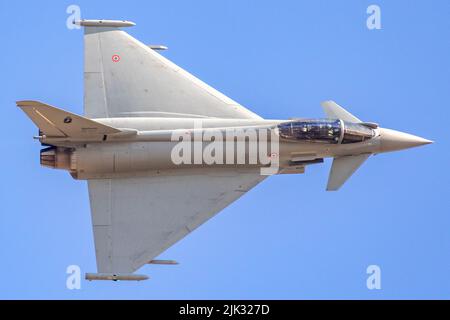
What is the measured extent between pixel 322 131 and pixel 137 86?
4998 millimetres

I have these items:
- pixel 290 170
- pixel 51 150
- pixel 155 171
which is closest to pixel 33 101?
pixel 51 150

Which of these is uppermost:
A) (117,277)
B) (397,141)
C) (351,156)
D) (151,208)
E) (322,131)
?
(322,131)

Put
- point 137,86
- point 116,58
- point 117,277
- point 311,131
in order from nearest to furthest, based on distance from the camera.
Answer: point 117,277 → point 311,131 → point 137,86 → point 116,58

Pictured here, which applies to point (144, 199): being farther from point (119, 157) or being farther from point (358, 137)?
point (358, 137)

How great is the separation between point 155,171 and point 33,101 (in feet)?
11.7

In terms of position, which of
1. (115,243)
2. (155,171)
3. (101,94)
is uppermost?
(101,94)

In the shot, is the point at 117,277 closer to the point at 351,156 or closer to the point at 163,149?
the point at 163,149

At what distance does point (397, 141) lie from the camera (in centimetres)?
2988

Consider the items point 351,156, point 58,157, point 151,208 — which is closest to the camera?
point 58,157

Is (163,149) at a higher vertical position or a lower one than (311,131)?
lower

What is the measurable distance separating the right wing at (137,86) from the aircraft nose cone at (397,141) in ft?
11.2

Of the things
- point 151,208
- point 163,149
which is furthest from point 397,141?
point 151,208

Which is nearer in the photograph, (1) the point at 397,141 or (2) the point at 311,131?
(2) the point at 311,131

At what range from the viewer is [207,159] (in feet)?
95.4
